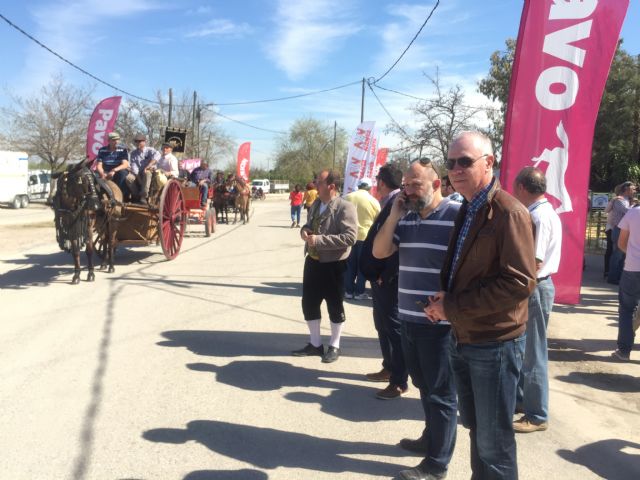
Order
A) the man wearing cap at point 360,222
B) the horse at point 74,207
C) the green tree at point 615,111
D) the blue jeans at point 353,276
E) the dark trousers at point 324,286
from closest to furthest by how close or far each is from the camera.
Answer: the dark trousers at point 324,286, the man wearing cap at point 360,222, the blue jeans at point 353,276, the horse at point 74,207, the green tree at point 615,111

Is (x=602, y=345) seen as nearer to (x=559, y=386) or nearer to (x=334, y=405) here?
(x=559, y=386)

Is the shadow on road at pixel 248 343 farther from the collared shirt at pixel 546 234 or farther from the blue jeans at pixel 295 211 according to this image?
the blue jeans at pixel 295 211

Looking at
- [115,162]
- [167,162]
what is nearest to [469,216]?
[115,162]

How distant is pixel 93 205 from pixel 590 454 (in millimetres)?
7747

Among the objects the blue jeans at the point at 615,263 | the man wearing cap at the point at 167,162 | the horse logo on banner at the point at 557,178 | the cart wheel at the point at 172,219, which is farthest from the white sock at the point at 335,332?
A: the blue jeans at the point at 615,263

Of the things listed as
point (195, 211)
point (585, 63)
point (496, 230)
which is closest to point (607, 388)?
point (585, 63)

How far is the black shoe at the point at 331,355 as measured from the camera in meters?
5.20

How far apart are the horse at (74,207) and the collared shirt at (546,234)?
7.13m

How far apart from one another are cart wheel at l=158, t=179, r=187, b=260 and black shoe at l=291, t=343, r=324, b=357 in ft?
18.6

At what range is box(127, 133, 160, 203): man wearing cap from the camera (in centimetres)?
1018

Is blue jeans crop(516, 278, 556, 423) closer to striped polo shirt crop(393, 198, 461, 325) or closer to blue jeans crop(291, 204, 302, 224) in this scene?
striped polo shirt crop(393, 198, 461, 325)

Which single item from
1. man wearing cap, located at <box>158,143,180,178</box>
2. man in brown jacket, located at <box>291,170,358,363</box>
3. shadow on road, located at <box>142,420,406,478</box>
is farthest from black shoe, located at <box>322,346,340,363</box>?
man wearing cap, located at <box>158,143,180,178</box>

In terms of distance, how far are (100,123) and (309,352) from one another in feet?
38.4

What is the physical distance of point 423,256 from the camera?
10.2 feet
